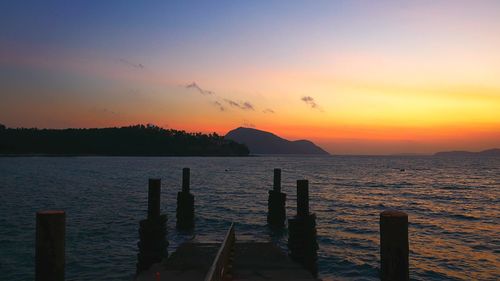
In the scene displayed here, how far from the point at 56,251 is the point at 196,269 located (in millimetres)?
5481

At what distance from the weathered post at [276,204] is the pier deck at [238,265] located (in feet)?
27.0

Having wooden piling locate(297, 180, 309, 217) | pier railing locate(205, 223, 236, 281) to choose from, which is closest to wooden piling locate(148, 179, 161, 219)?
wooden piling locate(297, 180, 309, 217)

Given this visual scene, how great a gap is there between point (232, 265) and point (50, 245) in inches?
212

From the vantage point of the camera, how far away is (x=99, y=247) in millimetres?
19188

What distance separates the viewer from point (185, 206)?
23219mm

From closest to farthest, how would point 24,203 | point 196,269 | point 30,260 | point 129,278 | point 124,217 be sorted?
point 196,269 → point 129,278 → point 30,260 → point 124,217 → point 24,203

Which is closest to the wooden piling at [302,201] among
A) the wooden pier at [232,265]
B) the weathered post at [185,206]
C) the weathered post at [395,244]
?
the wooden pier at [232,265]

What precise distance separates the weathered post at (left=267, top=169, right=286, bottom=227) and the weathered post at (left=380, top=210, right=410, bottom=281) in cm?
1651

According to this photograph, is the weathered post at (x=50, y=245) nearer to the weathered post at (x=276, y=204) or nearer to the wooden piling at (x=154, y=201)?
the wooden piling at (x=154, y=201)

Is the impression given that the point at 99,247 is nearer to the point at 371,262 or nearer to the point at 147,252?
the point at 147,252

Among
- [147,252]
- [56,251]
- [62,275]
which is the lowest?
[147,252]

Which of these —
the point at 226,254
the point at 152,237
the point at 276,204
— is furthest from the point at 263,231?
the point at 226,254

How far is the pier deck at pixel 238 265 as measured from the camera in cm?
1070

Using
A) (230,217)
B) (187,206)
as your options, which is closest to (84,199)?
(230,217)
